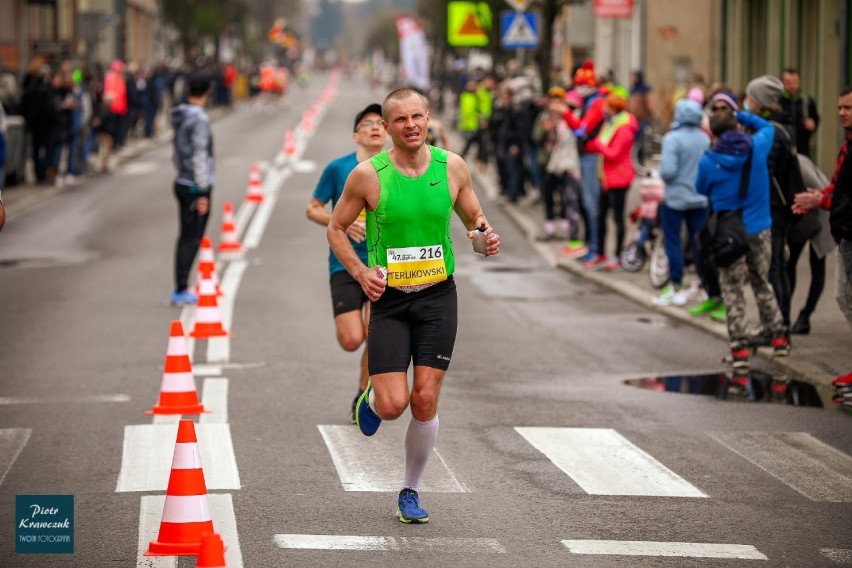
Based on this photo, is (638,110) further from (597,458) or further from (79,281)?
(597,458)

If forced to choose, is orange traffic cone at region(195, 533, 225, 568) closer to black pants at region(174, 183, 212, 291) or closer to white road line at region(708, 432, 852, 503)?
white road line at region(708, 432, 852, 503)

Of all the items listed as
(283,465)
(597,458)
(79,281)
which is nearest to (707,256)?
(597,458)

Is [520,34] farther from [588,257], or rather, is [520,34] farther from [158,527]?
[158,527]

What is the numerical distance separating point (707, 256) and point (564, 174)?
309 inches

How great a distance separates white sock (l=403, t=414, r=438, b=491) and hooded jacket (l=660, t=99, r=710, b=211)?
7929 millimetres

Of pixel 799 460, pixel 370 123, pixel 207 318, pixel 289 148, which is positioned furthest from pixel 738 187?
pixel 289 148

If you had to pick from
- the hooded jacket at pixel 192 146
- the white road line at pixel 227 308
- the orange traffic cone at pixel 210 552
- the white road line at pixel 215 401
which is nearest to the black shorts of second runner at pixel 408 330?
the orange traffic cone at pixel 210 552

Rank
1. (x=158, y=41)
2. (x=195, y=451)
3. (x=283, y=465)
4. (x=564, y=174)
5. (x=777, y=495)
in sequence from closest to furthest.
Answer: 1. (x=195, y=451)
2. (x=777, y=495)
3. (x=283, y=465)
4. (x=564, y=174)
5. (x=158, y=41)

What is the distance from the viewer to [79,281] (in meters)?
17.6

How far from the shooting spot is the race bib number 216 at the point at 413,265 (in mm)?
7395

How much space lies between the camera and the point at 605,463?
886 cm

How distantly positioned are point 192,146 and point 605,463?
7.04 m

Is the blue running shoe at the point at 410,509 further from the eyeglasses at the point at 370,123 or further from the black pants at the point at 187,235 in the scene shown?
the black pants at the point at 187,235

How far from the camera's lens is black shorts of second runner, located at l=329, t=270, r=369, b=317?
9719 millimetres
